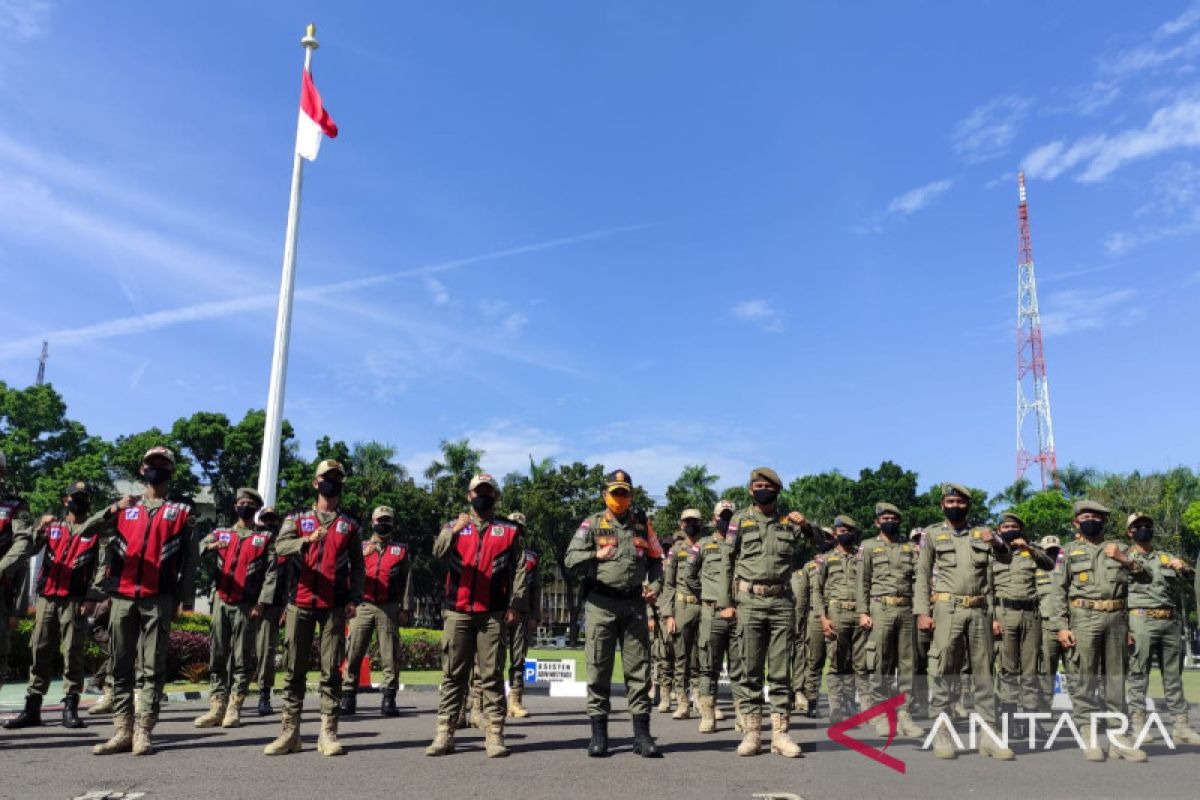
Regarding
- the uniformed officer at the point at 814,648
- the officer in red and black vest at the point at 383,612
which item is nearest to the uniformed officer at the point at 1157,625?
the uniformed officer at the point at 814,648

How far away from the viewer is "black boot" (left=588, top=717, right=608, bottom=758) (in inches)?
310

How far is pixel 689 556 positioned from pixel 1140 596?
5238mm

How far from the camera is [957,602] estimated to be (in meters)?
8.71

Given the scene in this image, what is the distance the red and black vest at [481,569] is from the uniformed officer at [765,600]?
2.19 meters

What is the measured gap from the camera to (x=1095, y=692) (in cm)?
891

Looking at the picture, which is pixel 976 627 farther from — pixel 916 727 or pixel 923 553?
pixel 916 727

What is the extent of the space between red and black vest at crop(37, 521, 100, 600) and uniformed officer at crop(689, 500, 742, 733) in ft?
22.2

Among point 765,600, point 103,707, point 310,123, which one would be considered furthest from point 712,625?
point 310,123

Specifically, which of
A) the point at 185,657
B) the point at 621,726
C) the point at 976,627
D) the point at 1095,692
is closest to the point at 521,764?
the point at 621,726

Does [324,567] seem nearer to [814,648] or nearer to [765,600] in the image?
[765,600]

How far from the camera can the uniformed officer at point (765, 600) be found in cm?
820

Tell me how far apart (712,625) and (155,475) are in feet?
19.7

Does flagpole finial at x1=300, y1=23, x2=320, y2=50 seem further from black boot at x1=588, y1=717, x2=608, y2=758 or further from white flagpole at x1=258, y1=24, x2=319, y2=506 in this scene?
black boot at x1=588, y1=717, x2=608, y2=758

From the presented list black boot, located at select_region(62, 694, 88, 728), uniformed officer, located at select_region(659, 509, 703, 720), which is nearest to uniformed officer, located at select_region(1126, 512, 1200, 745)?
uniformed officer, located at select_region(659, 509, 703, 720)
